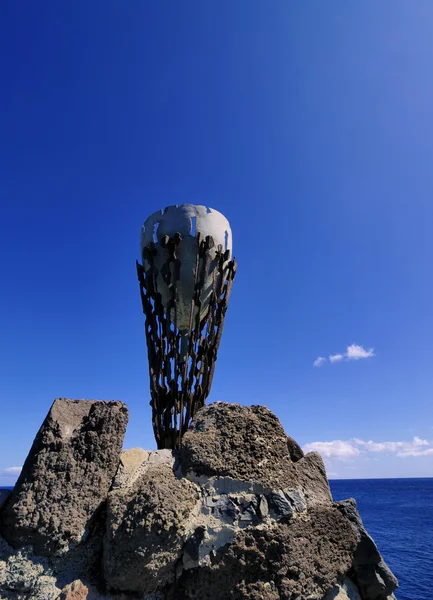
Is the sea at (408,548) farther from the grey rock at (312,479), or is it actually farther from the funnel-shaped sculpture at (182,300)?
the grey rock at (312,479)

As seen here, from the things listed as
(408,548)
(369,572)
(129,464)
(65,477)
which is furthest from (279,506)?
(408,548)

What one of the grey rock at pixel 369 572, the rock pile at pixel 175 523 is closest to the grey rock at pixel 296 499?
the rock pile at pixel 175 523

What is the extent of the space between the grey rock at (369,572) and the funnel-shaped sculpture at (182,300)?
2.23m

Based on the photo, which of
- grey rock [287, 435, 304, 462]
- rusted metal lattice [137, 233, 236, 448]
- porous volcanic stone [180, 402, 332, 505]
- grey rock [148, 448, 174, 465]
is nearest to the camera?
porous volcanic stone [180, 402, 332, 505]

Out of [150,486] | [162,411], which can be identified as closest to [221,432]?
[150,486]

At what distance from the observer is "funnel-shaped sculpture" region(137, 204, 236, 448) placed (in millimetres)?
4289

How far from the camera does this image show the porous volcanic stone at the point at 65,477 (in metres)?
2.00

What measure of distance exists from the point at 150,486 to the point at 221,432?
0.50m

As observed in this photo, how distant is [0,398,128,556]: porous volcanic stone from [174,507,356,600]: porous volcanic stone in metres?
0.64

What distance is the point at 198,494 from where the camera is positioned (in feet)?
7.14

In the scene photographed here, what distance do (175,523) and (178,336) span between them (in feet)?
8.32

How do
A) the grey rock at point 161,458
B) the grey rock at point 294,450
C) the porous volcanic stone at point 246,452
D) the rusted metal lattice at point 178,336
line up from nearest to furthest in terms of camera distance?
the porous volcanic stone at point 246,452
the grey rock at point 161,458
the grey rock at point 294,450
the rusted metal lattice at point 178,336

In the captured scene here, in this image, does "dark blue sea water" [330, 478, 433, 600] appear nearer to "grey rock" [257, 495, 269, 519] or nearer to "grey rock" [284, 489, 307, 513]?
"grey rock" [284, 489, 307, 513]

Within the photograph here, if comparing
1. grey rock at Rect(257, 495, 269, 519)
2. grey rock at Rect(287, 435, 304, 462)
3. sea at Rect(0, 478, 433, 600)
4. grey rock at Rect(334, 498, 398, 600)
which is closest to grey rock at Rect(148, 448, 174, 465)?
grey rock at Rect(257, 495, 269, 519)
